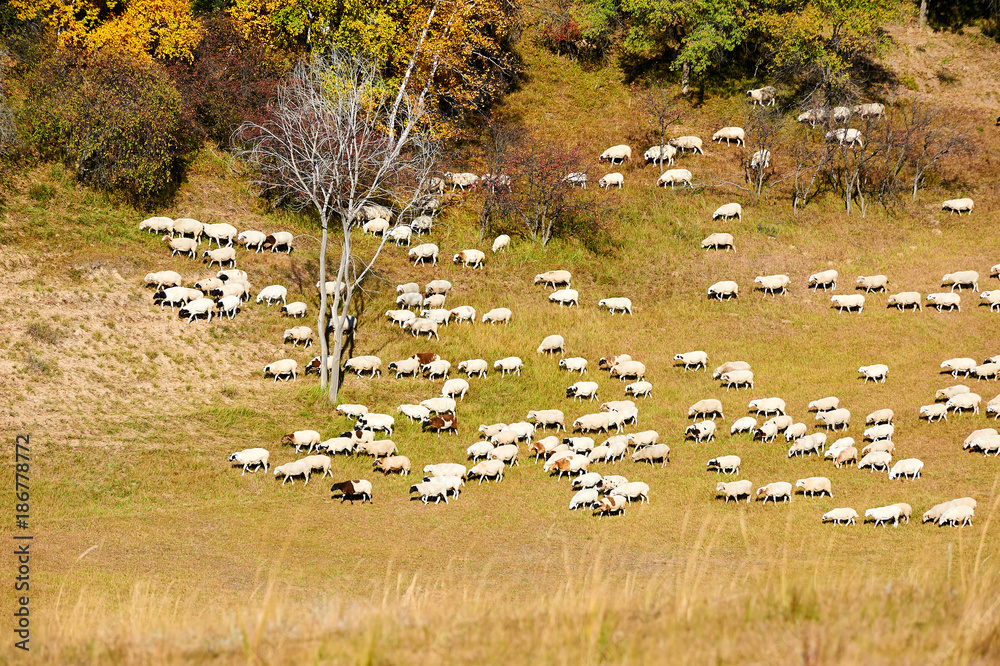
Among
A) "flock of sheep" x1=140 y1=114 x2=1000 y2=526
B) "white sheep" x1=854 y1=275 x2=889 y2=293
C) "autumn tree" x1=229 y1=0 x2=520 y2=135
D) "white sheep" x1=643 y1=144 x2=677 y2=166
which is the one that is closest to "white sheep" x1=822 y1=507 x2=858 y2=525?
"flock of sheep" x1=140 y1=114 x2=1000 y2=526

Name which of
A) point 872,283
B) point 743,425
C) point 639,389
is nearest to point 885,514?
point 743,425

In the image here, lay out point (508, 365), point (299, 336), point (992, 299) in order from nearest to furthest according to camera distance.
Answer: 1. point (508, 365)
2. point (299, 336)
3. point (992, 299)

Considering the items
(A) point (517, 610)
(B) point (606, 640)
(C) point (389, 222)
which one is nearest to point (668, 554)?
(A) point (517, 610)

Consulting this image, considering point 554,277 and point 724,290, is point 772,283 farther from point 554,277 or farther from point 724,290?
point 554,277

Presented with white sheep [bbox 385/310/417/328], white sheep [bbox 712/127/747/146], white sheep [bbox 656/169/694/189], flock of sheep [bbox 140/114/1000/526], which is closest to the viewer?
flock of sheep [bbox 140/114/1000/526]

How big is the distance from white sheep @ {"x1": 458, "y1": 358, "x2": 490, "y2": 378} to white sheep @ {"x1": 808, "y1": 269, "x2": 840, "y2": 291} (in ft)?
55.4

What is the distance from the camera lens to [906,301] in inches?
1421

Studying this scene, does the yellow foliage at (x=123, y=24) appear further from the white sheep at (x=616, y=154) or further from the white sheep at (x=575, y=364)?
the white sheep at (x=575, y=364)

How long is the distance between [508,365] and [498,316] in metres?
3.98

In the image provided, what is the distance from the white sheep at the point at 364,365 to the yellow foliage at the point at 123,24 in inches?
832

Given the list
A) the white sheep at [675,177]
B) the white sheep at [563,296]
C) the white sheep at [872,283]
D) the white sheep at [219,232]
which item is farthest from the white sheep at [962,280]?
the white sheep at [219,232]

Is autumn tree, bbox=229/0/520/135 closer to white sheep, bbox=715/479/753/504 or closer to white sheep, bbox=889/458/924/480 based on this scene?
white sheep, bbox=715/479/753/504

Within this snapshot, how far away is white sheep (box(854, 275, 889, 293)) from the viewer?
37594mm

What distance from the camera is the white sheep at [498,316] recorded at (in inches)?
1344
